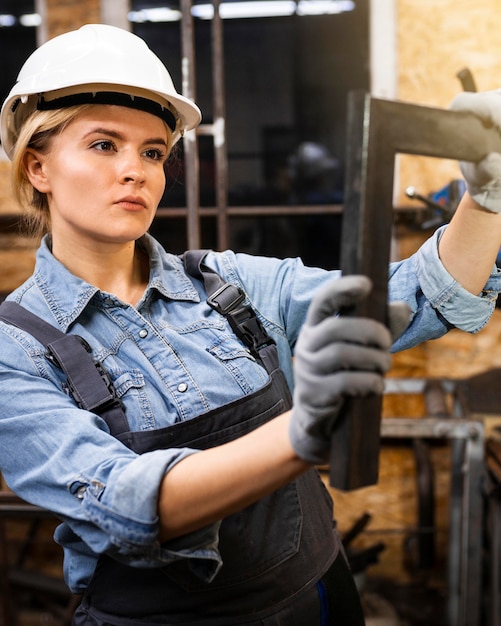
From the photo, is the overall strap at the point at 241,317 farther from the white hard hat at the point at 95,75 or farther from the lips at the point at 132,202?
the white hard hat at the point at 95,75

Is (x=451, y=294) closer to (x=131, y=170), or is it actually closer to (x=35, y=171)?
(x=131, y=170)

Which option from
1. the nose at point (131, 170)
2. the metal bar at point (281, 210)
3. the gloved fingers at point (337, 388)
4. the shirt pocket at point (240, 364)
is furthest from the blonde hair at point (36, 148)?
the metal bar at point (281, 210)

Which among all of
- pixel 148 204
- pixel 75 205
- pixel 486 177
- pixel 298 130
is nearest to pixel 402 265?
pixel 486 177

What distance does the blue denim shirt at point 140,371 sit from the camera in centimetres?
89

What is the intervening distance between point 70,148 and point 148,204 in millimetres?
161

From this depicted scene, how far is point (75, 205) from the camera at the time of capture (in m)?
1.15

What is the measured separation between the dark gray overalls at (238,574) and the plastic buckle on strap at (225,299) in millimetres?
152

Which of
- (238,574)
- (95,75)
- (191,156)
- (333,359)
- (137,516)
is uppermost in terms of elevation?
(95,75)

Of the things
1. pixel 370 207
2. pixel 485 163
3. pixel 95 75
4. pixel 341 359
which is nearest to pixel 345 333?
pixel 341 359

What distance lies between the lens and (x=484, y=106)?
2.85 ft

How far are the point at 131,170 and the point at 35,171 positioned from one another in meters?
0.22

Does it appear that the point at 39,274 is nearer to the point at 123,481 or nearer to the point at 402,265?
the point at 123,481

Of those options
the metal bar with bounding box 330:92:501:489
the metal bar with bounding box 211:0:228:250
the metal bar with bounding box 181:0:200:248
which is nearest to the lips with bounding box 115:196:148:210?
the metal bar with bounding box 330:92:501:489

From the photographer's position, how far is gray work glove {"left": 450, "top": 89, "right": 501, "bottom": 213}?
34.2 inches
